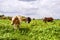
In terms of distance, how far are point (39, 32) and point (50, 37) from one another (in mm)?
1744

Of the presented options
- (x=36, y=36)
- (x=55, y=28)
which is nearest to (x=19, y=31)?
(x=36, y=36)

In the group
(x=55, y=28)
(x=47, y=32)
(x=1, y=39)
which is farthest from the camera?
(x=55, y=28)

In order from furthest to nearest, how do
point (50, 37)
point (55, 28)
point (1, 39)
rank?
1. point (55, 28)
2. point (50, 37)
3. point (1, 39)

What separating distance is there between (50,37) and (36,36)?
1160mm

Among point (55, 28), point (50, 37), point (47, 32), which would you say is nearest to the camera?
point (50, 37)

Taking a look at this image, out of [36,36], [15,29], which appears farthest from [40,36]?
[15,29]

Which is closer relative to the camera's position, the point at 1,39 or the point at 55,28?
the point at 1,39

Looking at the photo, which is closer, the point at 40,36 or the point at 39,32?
the point at 40,36

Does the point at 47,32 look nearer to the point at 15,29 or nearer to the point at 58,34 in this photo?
the point at 58,34

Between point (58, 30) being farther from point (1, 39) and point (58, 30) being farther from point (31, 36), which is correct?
point (1, 39)

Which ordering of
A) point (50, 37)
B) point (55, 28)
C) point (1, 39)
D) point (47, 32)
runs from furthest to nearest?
1. point (55, 28)
2. point (47, 32)
3. point (50, 37)
4. point (1, 39)

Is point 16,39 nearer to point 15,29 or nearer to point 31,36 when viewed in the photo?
point 31,36

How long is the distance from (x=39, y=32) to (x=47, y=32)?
77 centimetres

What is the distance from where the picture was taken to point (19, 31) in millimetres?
17938
